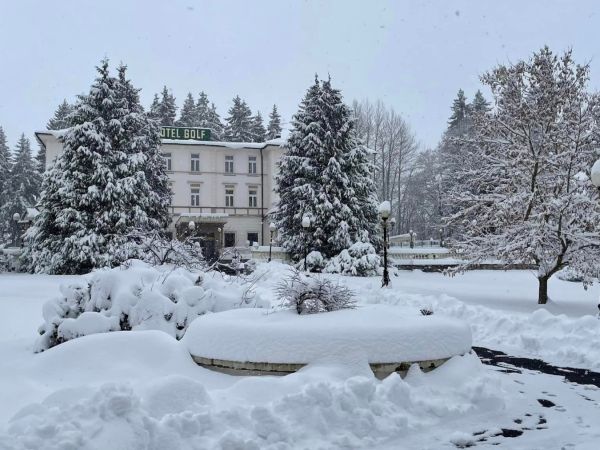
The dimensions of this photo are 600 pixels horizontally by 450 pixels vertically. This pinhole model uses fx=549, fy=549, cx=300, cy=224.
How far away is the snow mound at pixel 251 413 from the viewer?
4.50m

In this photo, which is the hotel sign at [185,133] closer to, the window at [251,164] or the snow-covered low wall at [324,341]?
the window at [251,164]

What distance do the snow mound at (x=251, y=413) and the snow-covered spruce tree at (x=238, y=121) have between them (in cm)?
6460

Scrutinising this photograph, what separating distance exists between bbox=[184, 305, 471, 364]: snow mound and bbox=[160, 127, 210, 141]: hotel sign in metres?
45.3

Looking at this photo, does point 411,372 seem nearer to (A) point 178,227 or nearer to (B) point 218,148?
(A) point 178,227

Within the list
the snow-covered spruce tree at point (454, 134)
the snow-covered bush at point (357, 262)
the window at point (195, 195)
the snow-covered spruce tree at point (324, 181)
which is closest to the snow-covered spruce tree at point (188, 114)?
the window at point (195, 195)

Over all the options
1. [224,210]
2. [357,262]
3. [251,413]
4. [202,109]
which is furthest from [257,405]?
[202,109]

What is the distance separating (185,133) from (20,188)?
25.9m

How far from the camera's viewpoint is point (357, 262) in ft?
94.4

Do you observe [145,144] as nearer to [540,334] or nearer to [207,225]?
[207,225]

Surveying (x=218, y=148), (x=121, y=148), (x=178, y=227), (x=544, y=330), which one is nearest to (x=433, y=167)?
Answer: (x=218, y=148)

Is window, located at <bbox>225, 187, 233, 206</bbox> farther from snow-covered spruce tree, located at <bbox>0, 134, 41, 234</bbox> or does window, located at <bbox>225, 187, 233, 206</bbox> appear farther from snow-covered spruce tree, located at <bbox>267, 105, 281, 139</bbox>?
snow-covered spruce tree, located at <bbox>0, 134, 41, 234</bbox>

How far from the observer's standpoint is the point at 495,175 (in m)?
18.1

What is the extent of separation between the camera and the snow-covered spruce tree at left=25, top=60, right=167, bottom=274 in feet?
92.8

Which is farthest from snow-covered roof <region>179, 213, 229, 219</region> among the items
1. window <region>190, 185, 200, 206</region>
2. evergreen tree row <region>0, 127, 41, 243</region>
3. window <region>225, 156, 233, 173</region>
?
evergreen tree row <region>0, 127, 41, 243</region>
